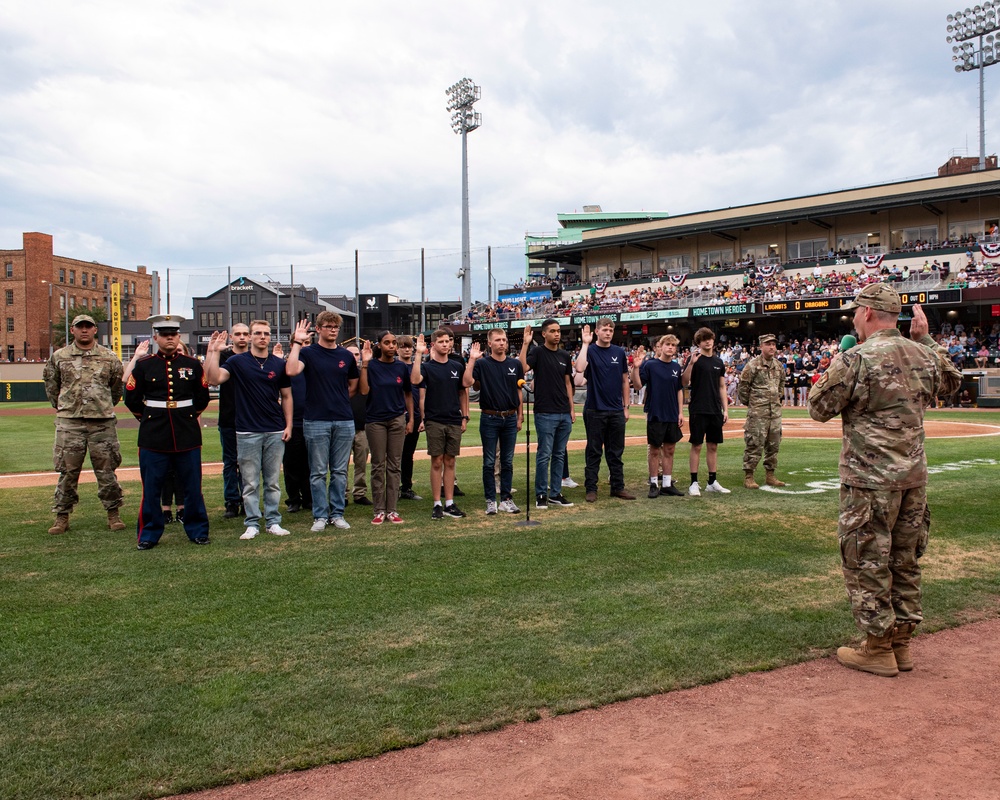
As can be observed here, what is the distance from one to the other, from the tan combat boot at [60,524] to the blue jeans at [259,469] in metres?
1.82

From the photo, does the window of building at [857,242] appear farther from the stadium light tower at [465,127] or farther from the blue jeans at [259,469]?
the blue jeans at [259,469]

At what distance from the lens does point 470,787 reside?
2979 mm

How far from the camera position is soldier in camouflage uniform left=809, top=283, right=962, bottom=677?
13.4 ft

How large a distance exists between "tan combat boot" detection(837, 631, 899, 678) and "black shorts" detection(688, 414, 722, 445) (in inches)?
212

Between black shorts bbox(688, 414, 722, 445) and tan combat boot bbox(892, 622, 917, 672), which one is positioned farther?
black shorts bbox(688, 414, 722, 445)

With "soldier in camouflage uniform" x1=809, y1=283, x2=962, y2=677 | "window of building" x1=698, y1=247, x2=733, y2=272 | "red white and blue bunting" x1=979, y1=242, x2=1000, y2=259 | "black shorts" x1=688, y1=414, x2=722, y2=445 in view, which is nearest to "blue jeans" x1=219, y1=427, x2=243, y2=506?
"black shorts" x1=688, y1=414, x2=722, y2=445

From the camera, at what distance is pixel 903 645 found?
4.19 metres

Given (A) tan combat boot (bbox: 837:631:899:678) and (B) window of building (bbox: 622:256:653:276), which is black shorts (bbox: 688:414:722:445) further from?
(B) window of building (bbox: 622:256:653:276)

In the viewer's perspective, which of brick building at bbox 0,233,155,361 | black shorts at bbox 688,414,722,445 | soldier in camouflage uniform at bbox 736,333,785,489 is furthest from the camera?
brick building at bbox 0,233,155,361

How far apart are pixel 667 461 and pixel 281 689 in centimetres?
645

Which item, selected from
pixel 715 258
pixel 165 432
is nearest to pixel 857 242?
pixel 715 258

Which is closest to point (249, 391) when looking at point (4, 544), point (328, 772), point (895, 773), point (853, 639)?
point (4, 544)

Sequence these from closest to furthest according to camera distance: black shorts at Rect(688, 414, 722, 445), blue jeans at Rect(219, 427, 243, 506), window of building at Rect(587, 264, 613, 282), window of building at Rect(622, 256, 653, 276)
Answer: blue jeans at Rect(219, 427, 243, 506), black shorts at Rect(688, 414, 722, 445), window of building at Rect(622, 256, 653, 276), window of building at Rect(587, 264, 613, 282)

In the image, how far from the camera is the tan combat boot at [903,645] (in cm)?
414
